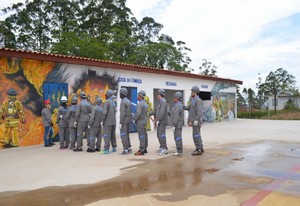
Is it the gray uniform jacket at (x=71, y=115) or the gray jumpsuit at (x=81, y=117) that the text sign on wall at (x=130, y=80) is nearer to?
the gray uniform jacket at (x=71, y=115)

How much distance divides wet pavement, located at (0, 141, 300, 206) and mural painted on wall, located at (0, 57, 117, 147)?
5.25 meters

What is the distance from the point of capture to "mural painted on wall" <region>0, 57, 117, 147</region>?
1044 centimetres

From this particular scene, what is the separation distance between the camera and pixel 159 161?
7.88m

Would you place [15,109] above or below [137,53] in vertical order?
below

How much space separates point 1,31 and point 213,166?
24.5 meters

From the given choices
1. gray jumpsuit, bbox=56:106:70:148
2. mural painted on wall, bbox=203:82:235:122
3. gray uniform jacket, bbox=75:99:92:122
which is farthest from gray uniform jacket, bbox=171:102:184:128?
mural painted on wall, bbox=203:82:235:122

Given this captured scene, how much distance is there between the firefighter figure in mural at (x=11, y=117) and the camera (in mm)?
10383

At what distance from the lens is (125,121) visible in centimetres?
904

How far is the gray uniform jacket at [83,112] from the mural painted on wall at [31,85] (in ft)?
7.76

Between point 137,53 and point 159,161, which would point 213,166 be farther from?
point 137,53

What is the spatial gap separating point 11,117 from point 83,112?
2.74 metres

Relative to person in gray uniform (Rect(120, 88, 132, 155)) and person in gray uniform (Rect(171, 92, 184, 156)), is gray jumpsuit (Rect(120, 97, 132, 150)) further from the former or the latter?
person in gray uniform (Rect(171, 92, 184, 156))

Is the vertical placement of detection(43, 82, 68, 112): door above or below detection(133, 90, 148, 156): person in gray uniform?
above

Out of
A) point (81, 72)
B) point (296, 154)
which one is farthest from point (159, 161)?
point (81, 72)
